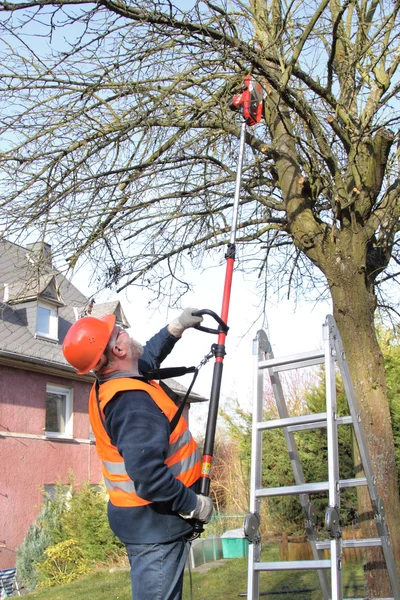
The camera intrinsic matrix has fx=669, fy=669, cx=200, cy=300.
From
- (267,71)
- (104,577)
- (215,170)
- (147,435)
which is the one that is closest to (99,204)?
(215,170)

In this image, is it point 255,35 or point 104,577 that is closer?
point 255,35

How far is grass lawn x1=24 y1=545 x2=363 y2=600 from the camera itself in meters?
6.41

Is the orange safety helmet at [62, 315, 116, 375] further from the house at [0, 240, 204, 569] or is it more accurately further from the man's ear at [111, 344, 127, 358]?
the house at [0, 240, 204, 569]

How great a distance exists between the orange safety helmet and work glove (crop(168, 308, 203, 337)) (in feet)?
1.86

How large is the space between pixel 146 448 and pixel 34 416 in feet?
48.2

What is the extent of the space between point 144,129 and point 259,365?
2.72m

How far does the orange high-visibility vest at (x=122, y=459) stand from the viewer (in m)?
3.11

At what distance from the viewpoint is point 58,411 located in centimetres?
1828

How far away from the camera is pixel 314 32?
18.9ft

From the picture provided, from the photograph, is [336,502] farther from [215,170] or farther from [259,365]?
[215,170]

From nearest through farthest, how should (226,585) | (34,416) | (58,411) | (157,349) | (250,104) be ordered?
(157,349) < (250,104) < (226,585) < (34,416) < (58,411)

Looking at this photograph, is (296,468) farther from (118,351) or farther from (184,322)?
(118,351)

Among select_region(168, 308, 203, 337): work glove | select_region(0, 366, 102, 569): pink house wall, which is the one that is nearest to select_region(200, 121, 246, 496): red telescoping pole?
select_region(168, 308, 203, 337): work glove

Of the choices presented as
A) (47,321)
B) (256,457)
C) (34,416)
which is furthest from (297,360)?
(47,321)
